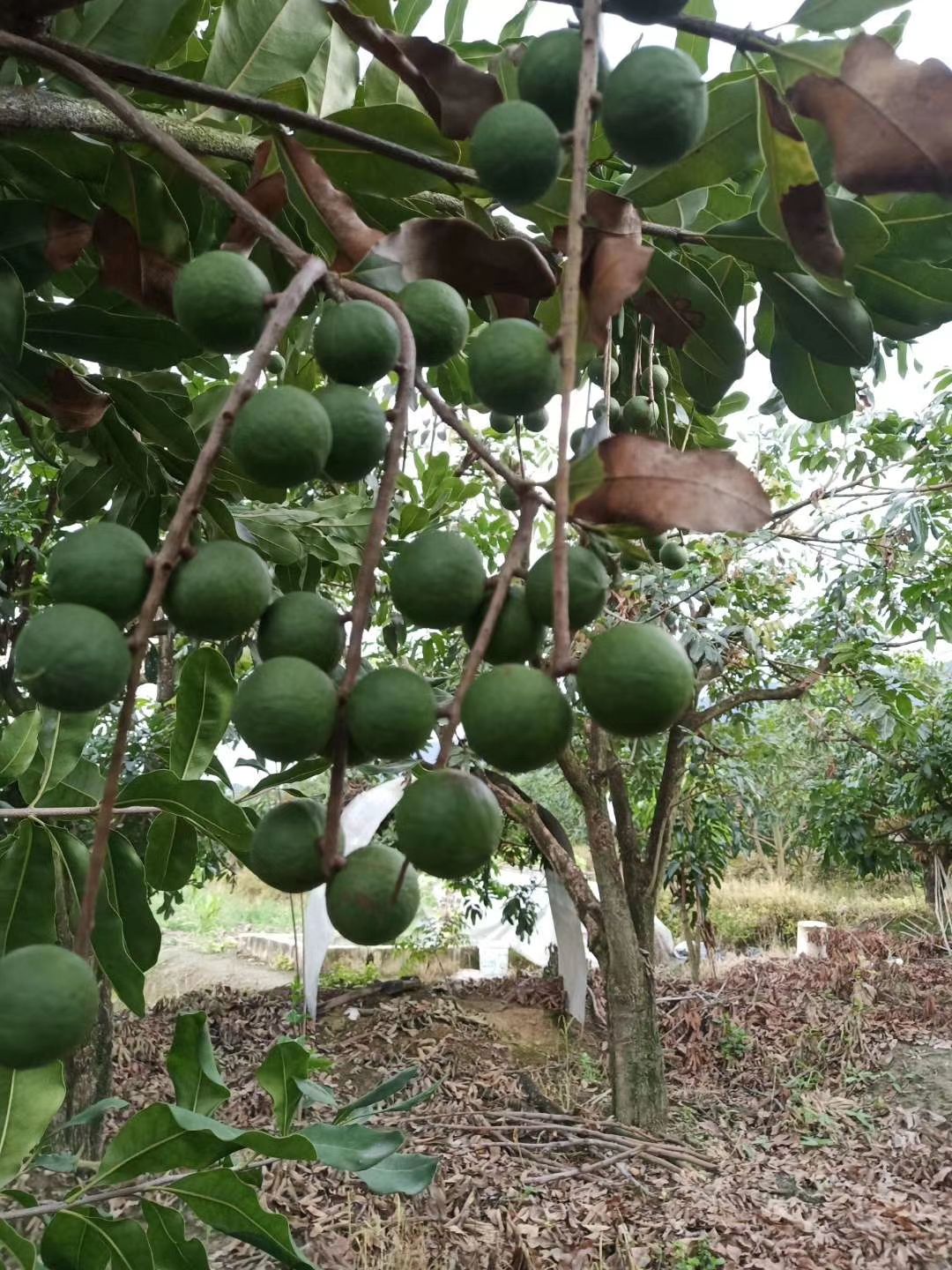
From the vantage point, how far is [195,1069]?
4.21 feet

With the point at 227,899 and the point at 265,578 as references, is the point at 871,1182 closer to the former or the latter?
the point at 265,578

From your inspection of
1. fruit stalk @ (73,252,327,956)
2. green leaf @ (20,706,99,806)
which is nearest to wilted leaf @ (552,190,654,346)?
fruit stalk @ (73,252,327,956)

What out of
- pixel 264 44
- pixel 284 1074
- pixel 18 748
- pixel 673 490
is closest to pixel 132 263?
pixel 264 44

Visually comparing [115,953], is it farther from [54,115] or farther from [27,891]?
[54,115]

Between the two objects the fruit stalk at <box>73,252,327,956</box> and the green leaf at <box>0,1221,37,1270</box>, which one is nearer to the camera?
the fruit stalk at <box>73,252,327,956</box>

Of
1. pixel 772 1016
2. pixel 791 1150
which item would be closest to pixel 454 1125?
pixel 791 1150

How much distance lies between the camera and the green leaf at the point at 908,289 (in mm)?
991

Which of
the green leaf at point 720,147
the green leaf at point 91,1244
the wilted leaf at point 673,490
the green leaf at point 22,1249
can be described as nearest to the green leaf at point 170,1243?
the green leaf at point 91,1244

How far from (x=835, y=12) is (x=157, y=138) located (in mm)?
567

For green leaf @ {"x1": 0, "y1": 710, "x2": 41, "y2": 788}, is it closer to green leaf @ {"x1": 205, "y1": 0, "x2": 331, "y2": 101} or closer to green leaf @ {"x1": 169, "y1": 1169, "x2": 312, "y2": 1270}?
green leaf @ {"x1": 169, "y1": 1169, "x2": 312, "y2": 1270}

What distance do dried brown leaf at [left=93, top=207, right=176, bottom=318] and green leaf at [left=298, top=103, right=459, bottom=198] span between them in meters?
0.19

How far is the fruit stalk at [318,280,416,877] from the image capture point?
51 cm

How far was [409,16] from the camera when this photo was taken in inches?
55.4

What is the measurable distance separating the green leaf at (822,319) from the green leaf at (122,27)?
2.14 feet
